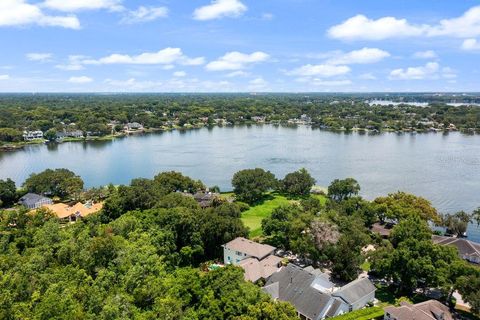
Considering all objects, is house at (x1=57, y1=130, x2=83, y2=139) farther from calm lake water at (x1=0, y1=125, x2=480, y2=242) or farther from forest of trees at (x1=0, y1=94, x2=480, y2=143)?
calm lake water at (x1=0, y1=125, x2=480, y2=242)

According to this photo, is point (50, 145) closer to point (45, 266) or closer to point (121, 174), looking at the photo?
point (121, 174)

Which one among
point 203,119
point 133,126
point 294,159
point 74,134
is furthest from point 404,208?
point 203,119

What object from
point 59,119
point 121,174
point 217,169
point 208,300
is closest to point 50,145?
point 59,119

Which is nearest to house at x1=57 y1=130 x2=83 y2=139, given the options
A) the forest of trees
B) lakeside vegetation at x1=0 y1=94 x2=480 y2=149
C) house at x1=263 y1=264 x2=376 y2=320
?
lakeside vegetation at x1=0 y1=94 x2=480 y2=149

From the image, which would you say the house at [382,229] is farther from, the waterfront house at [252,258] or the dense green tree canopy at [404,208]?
the waterfront house at [252,258]

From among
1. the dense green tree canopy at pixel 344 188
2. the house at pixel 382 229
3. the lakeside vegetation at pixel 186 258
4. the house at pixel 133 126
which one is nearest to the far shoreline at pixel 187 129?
the house at pixel 133 126

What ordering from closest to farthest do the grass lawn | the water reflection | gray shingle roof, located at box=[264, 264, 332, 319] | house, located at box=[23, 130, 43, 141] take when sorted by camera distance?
gray shingle roof, located at box=[264, 264, 332, 319] < the grass lawn < the water reflection < house, located at box=[23, 130, 43, 141]

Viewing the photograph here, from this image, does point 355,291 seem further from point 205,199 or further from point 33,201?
point 33,201
